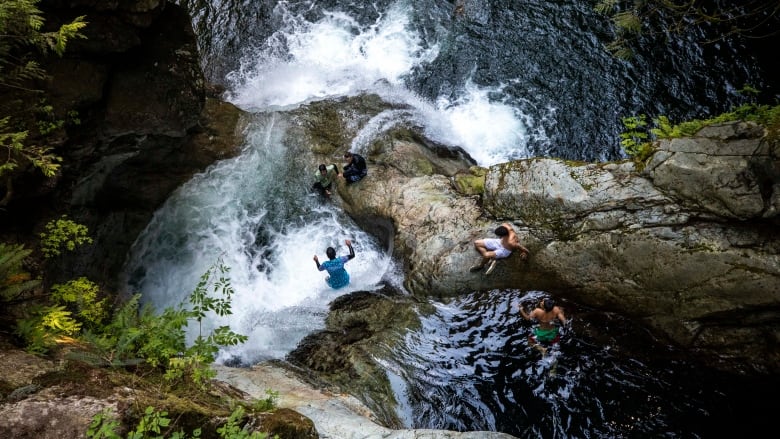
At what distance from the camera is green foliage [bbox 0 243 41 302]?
19.5 feet

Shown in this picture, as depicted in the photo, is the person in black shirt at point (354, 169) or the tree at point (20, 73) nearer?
the tree at point (20, 73)

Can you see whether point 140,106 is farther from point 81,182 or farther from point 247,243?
point 247,243

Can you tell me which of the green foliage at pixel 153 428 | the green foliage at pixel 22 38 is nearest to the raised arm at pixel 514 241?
the green foliage at pixel 153 428

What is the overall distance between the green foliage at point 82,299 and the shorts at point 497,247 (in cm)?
678

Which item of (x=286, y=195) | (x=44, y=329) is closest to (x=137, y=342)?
(x=44, y=329)

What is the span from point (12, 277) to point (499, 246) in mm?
7834

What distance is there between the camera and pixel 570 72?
Result: 1423 centimetres

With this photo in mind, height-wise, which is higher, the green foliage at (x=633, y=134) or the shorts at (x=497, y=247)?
the green foliage at (x=633, y=134)

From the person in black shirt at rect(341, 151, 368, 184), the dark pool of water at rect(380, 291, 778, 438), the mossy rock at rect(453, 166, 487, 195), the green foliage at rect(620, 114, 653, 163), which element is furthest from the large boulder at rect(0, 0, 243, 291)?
the green foliage at rect(620, 114, 653, 163)

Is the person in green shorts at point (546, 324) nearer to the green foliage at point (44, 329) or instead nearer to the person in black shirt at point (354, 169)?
the person in black shirt at point (354, 169)

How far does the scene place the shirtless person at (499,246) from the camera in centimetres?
918

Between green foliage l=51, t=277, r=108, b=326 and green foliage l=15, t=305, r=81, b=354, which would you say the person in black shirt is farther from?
green foliage l=15, t=305, r=81, b=354

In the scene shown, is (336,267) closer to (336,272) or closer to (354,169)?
(336,272)

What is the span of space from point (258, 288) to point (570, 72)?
1089 cm
